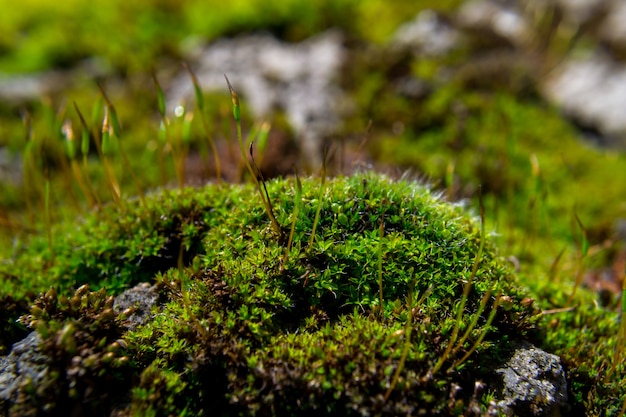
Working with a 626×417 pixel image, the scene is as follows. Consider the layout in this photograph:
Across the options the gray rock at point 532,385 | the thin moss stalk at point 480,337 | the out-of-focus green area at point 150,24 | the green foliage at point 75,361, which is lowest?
the gray rock at point 532,385

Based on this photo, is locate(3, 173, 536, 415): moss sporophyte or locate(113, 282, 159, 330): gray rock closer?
locate(3, 173, 536, 415): moss sporophyte

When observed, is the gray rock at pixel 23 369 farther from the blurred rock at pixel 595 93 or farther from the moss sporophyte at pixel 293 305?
the blurred rock at pixel 595 93

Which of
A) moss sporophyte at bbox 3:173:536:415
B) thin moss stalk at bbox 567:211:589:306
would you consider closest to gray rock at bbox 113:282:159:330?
moss sporophyte at bbox 3:173:536:415

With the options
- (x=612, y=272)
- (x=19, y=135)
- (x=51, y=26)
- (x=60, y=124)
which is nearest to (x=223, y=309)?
(x=60, y=124)

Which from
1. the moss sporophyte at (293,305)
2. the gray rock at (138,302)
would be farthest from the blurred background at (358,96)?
the gray rock at (138,302)

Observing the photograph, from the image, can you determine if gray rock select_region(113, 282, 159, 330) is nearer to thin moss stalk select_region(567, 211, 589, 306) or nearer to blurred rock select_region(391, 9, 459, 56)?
thin moss stalk select_region(567, 211, 589, 306)

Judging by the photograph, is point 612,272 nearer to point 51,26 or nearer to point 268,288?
point 268,288
